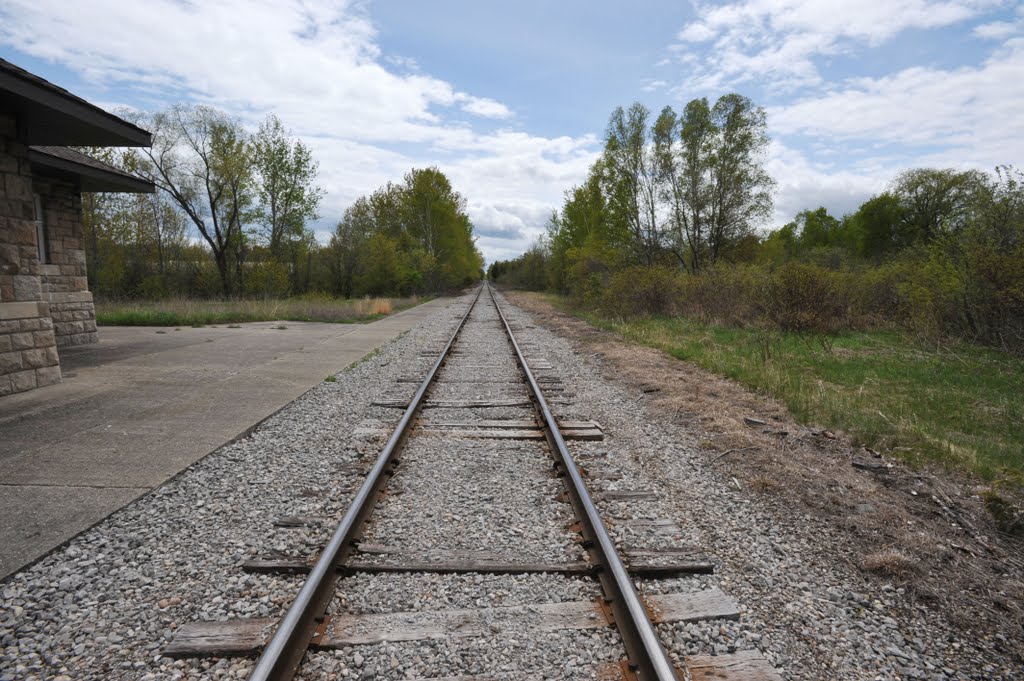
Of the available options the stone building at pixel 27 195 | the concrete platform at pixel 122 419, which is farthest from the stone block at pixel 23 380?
the concrete platform at pixel 122 419

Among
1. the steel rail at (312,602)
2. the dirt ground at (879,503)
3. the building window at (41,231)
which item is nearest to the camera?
the steel rail at (312,602)

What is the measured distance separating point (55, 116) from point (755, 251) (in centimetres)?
2899

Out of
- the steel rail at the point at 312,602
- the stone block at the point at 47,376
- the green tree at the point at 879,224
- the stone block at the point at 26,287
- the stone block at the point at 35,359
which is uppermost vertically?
the green tree at the point at 879,224

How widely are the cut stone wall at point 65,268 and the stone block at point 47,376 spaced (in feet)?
15.4

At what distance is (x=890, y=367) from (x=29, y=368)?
13273 millimetres

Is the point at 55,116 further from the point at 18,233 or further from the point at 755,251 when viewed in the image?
the point at 755,251

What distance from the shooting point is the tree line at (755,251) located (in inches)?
423

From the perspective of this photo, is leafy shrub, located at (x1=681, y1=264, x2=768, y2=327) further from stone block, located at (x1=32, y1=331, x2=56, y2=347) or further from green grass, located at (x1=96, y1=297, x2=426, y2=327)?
stone block, located at (x1=32, y1=331, x2=56, y2=347)

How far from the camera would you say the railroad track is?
8.00 feet

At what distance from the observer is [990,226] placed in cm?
1061

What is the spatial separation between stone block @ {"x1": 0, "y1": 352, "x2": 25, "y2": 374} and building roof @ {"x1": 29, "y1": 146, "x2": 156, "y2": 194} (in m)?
5.09

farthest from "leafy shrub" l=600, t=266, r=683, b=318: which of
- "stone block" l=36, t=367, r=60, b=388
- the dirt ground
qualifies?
"stone block" l=36, t=367, r=60, b=388

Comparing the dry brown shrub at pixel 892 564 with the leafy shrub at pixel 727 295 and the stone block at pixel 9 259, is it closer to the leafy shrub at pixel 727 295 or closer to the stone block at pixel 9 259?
the stone block at pixel 9 259

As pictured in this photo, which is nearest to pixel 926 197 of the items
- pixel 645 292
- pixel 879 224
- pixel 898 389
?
pixel 879 224
